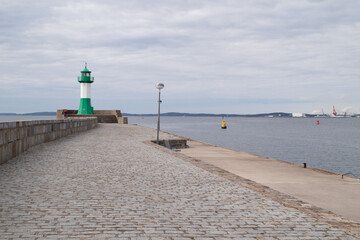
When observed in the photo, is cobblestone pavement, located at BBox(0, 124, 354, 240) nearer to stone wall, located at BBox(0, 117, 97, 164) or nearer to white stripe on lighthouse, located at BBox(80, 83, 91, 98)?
stone wall, located at BBox(0, 117, 97, 164)

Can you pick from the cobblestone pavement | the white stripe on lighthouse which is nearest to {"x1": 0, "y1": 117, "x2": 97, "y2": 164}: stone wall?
the cobblestone pavement

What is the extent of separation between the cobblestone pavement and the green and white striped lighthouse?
4147 centimetres

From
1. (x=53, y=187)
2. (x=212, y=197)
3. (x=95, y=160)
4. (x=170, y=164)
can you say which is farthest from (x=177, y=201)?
(x=95, y=160)

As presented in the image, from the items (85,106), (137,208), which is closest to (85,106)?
(85,106)

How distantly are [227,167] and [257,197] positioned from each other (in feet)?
29.9

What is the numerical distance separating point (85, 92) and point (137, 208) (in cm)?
4563

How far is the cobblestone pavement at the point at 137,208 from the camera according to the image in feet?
13.7

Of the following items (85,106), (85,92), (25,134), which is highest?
(85,92)

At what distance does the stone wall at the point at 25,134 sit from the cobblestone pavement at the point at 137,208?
126 cm

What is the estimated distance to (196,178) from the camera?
800cm

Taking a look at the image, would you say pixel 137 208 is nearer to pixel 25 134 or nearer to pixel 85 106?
pixel 25 134

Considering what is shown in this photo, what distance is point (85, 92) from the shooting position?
161ft

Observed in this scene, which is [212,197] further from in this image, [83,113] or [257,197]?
[83,113]

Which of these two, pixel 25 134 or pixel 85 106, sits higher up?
pixel 85 106
